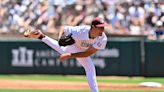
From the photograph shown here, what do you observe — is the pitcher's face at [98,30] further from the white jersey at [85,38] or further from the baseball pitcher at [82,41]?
the white jersey at [85,38]

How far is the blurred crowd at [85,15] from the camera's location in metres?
17.3

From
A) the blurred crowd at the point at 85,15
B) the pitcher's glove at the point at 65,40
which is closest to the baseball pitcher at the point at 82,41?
the pitcher's glove at the point at 65,40

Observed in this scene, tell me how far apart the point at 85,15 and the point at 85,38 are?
10028mm

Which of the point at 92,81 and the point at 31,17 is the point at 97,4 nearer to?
the point at 31,17

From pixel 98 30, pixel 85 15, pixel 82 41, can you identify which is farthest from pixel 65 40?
pixel 85 15

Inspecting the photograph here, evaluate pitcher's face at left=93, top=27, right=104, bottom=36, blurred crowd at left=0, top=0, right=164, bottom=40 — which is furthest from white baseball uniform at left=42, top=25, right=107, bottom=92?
blurred crowd at left=0, top=0, right=164, bottom=40

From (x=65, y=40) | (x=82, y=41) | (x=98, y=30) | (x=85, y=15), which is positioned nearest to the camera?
(x=98, y=30)

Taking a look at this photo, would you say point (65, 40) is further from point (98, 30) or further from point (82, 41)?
point (98, 30)

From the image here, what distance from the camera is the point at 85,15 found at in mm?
17734

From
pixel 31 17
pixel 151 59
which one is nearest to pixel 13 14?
pixel 31 17

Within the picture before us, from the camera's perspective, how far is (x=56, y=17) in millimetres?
18078

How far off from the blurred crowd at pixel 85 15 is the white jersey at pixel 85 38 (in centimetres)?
948

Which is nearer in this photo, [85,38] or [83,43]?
[85,38]

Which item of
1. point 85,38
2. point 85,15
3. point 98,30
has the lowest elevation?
point 85,15
